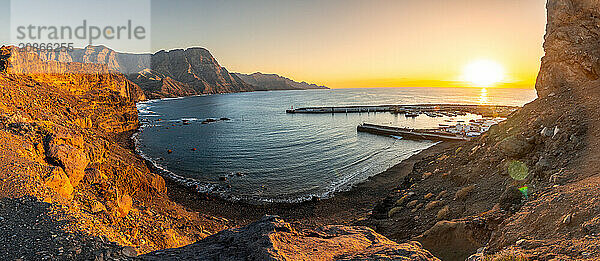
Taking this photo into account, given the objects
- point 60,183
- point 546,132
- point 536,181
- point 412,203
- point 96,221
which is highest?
point 546,132

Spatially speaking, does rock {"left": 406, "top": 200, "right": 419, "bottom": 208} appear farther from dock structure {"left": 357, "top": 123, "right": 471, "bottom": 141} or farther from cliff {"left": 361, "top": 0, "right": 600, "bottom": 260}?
dock structure {"left": 357, "top": 123, "right": 471, "bottom": 141}

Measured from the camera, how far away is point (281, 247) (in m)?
6.89

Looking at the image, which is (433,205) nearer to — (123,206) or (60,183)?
(123,206)

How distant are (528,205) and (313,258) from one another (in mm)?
7932

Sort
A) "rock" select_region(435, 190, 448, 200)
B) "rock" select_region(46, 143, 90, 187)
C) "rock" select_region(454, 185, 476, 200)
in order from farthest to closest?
"rock" select_region(435, 190, 448, 200) < "rock" select_region(454, 185, 476, 200) < "rock" select_region(46, 143, 90, 187)

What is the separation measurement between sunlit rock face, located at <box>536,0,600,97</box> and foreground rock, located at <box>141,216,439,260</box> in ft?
60.8

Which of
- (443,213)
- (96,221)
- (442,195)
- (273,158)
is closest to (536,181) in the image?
(443,213)

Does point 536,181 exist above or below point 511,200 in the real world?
above

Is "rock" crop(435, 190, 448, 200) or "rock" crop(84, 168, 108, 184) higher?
"rock" crop(84, 168, 108, 184)

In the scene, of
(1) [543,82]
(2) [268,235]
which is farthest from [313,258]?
(1) [543,82]

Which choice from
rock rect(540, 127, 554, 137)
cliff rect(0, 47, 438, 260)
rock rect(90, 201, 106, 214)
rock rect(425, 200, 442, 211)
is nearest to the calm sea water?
cliff rect(0, 47, 438, 260)

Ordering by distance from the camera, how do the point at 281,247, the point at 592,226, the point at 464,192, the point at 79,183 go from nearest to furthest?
the point at 592,226 < the point at 281,247 < the point at 79,183 < the point at 464,192

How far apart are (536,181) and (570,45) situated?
1204 centimetres

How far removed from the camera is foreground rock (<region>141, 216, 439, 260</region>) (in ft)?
22.3
